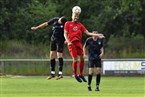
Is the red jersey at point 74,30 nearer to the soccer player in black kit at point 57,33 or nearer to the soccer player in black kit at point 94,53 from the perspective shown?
the soccer player in black kit at point 57,33

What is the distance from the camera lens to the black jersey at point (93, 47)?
22078mm

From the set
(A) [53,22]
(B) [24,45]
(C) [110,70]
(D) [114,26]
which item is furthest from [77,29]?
(D) [114,26]

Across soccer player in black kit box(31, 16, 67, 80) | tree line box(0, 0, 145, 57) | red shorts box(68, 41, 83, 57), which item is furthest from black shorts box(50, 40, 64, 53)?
tree line box(0, 0, 145, 57)

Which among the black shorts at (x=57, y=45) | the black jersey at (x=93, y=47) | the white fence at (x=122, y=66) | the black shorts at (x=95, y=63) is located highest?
the black shorts at (x=57, y=45)

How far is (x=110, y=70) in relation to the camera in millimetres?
41000

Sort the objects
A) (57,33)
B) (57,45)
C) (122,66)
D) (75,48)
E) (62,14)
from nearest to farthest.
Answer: (75,48) → (57,33) → (57,45) → (122,66) → (62,14)

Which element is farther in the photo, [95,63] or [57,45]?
[95,63]

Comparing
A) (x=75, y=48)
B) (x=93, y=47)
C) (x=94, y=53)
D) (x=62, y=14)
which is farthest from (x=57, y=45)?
(x=62, y=14)

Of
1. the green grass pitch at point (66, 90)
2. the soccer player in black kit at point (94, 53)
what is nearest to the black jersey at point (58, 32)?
the green grass pitch at point (66, 90)

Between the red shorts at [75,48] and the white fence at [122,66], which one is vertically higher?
the red shorts at [75,48]

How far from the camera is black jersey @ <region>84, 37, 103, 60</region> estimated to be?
22.1m

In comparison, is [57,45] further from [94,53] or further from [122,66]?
[122,66]

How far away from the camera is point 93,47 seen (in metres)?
22.1

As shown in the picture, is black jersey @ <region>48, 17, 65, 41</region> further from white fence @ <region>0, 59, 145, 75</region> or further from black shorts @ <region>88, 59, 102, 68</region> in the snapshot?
white fence @ <region>0, 59, 145, 75</region>
